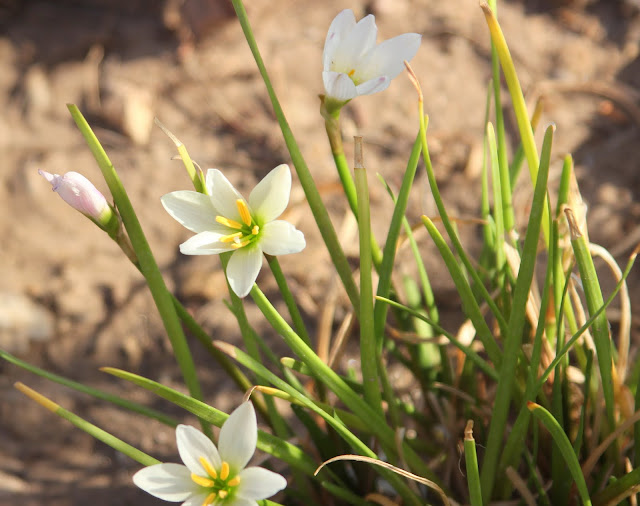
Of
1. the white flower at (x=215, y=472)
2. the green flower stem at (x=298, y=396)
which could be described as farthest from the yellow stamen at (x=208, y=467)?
the green flower stem at (x=298, y=396)

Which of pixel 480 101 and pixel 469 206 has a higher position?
pixel 480 101

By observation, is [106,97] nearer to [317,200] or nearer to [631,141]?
[317,200]

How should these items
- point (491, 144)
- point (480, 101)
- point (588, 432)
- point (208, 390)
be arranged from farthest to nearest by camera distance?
1. point (480, 101)
2. point (208, 390)
3. point (588, 432)
4. point (491, 144)

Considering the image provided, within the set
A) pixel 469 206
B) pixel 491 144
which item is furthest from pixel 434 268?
pixel 491 144

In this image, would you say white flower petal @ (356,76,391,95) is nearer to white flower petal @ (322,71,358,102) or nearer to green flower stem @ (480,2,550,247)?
white flower petal @ (322,71,358,102)

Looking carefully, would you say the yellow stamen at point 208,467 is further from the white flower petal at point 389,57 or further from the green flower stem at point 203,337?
the white flower petal at point 389,57

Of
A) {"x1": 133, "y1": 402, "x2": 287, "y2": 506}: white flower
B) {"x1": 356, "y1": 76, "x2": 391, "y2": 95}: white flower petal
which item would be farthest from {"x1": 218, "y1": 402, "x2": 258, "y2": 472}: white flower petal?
{"x1": 356, "y1": 76, "x2": 391, "y2": 95}: white flower petal

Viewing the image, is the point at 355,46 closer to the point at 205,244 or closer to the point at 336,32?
the point at 336,32
